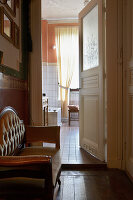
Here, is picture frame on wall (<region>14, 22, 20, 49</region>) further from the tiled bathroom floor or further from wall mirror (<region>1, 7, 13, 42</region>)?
the tiled bathroom floor

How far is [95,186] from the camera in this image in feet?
7.20

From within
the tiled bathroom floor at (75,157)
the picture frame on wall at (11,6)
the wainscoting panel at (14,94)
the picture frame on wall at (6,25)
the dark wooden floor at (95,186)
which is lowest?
the dark wooden floor at (95,186)

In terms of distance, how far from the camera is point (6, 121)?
164 cm

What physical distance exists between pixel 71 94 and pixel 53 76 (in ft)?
2.95

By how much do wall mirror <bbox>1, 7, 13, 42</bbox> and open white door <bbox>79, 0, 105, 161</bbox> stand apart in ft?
4.38

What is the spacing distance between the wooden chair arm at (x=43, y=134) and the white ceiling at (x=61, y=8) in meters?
4.35

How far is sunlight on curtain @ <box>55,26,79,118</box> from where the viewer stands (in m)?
6.47

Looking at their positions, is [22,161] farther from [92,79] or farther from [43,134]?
[92,79]

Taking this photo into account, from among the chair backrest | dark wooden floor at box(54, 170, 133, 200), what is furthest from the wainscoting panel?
dark wooden floor at box(54, 170, 133, 200)

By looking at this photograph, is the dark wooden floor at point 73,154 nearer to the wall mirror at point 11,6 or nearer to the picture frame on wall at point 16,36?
the picture frame on wall at point 16,36

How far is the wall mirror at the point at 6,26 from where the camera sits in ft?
6.16

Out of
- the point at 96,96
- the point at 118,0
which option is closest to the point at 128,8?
the point at 118,0

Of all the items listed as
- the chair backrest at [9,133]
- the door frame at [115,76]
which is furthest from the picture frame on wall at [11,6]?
the door frame at [115,76]

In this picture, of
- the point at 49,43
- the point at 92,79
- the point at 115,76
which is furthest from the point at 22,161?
the point at 49,43
